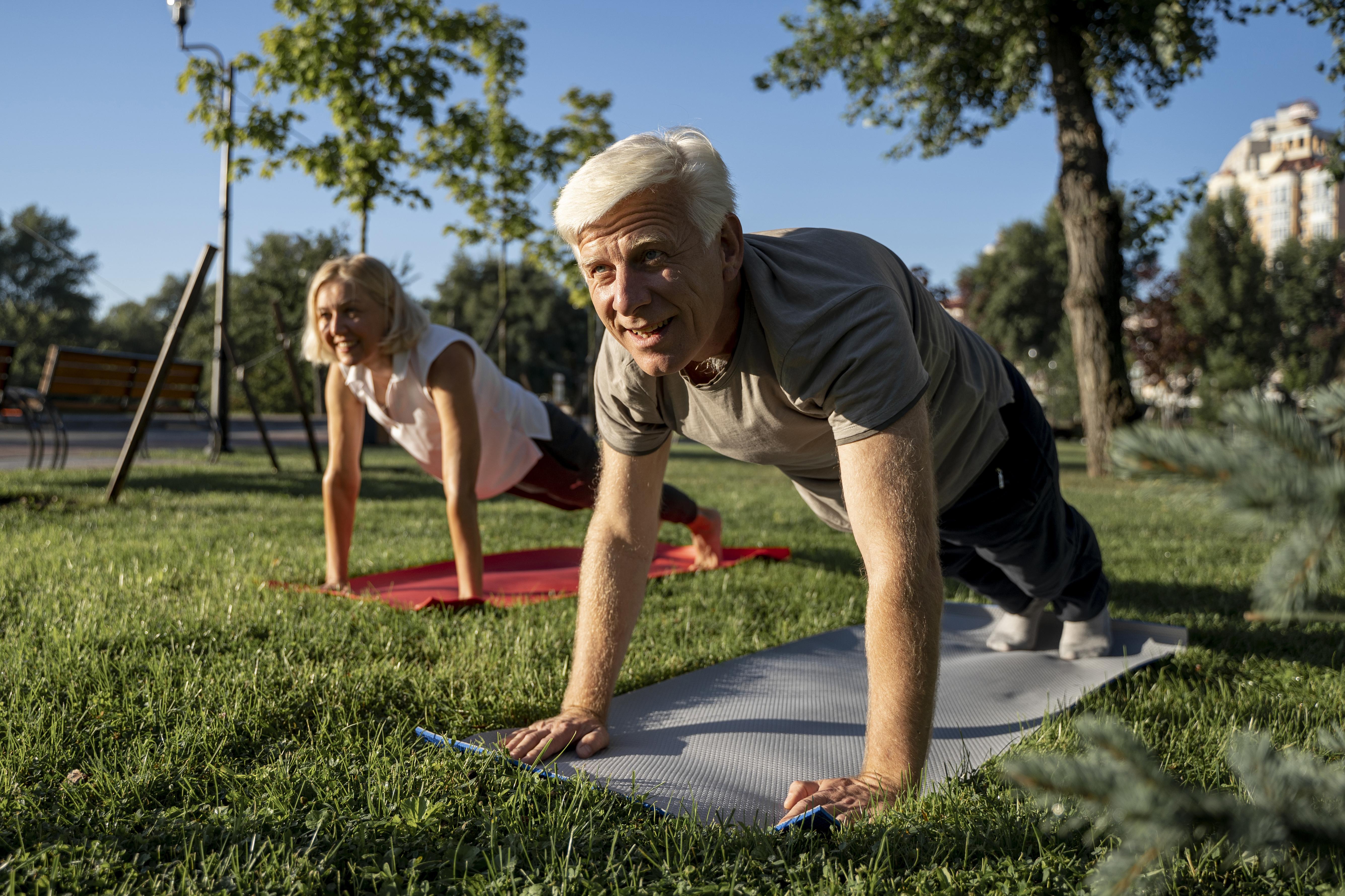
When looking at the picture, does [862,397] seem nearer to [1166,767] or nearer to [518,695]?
[1166,767]

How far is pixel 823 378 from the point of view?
85.4 inches

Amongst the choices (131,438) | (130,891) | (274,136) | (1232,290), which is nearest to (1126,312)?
(1232,290)

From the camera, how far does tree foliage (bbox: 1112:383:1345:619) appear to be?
842mm

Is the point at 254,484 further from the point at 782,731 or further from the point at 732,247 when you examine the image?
the point at 732,247

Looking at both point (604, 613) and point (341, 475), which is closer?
point (604, 613)

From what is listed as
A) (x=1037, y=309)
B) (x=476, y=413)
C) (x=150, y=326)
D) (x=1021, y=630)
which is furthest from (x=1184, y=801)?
(x=150, y=326)

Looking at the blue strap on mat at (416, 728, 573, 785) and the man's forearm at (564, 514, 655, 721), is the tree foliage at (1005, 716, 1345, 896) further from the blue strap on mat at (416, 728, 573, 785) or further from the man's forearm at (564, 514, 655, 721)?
the man's forearm at (564, 514, 655, 721)

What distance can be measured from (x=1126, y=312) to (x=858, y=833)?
1746 inches

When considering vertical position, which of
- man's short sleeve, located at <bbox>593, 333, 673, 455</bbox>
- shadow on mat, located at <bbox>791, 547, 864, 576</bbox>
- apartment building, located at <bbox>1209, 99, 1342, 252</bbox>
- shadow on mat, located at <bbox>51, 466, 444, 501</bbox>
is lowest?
shadow on mat, located at <bbox>791, 547, 864, 576</bbox>

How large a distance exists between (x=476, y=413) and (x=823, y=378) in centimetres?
253

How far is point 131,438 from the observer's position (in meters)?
6.92

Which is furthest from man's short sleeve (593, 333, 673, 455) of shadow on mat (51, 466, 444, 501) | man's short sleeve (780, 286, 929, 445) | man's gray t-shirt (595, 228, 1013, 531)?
shadow on mat (51, 466, 444, 501)

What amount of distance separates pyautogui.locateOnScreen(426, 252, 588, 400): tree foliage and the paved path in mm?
25619

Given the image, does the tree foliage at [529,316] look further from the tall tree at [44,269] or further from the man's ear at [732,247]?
the man's ear at [732,247]
